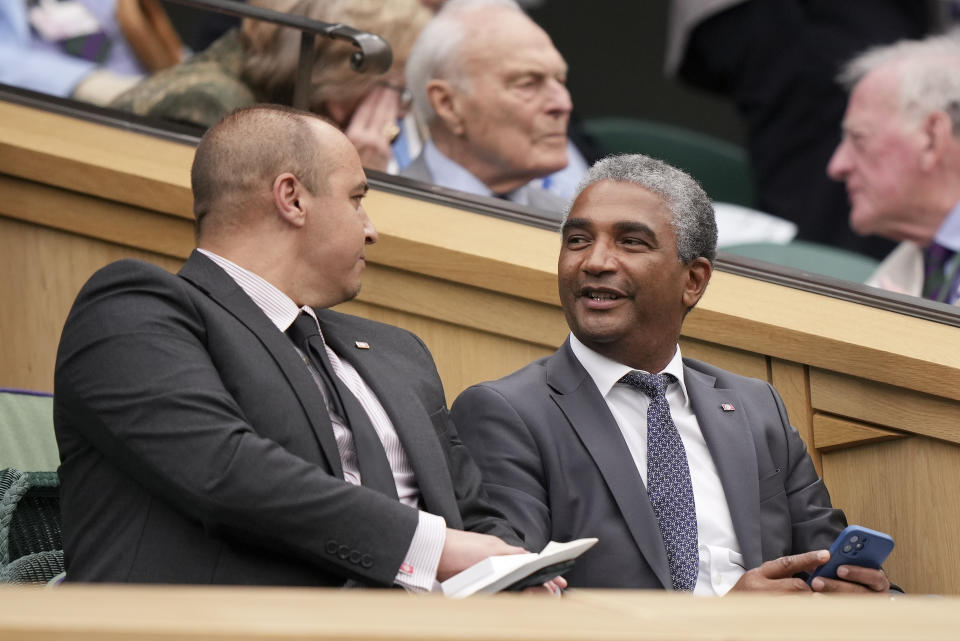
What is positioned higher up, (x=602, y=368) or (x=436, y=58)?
(x=436, y=58)

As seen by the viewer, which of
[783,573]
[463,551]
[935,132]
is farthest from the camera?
[935,132]

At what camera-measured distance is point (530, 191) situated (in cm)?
323

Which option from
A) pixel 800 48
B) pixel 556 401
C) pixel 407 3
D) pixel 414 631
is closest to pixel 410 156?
pixel 407 3

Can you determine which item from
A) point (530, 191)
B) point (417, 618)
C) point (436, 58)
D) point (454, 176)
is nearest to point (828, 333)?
point (530, 191)

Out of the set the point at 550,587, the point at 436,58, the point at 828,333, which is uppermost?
the point at 436,58

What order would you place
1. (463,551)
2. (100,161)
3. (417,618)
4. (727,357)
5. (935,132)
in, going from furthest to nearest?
(935,132) < (100,161) < (727,357) < (463,551) < (417,618)

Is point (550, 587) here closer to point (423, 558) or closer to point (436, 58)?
point (423, 558)

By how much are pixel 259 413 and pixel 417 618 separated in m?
1.06

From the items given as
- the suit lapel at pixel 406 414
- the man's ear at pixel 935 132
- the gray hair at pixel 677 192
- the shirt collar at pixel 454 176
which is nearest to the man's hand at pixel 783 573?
the suit lapel at pixel 406 414

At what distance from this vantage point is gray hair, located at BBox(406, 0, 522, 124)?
11.1 ft

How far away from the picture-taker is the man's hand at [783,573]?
211 cm

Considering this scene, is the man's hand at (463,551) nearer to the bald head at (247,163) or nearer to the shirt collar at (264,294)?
the shirt collar at (264,294)

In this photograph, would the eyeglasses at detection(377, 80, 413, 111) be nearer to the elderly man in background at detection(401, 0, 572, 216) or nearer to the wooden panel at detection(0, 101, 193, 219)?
the elderly man in background at detection(401, 0, 572, 216)

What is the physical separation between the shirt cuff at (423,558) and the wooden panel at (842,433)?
101 cm
